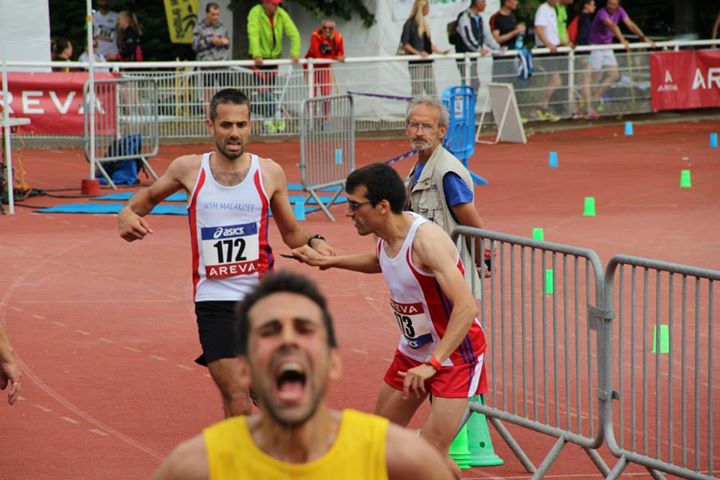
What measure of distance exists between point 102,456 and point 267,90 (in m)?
15.2

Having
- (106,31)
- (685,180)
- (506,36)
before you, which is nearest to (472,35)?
(506,36)

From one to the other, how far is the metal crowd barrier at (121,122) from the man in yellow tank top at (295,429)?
15.4m

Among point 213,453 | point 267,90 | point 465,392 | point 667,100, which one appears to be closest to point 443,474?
point 213,453

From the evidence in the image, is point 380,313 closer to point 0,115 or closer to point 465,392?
point 465,392

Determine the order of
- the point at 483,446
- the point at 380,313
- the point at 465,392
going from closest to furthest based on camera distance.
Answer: the point at 465,392, the point at 483,446, the point at 380,313

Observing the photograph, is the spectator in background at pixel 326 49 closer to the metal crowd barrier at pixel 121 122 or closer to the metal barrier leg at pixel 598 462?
the metal crowd barrier at pixel 121 122

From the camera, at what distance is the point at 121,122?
1889cm

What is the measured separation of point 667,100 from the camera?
27344mm

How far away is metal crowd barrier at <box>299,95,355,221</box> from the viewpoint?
1620 centimetres

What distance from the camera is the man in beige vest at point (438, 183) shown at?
7495 mm

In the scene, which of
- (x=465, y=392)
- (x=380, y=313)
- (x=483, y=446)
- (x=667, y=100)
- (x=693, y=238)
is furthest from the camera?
(x=667, y=100)

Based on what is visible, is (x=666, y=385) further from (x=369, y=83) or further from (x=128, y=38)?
(x=128, y=38)

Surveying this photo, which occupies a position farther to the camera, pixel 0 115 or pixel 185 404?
pixel 0 115

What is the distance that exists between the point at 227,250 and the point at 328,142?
9.61 meters
